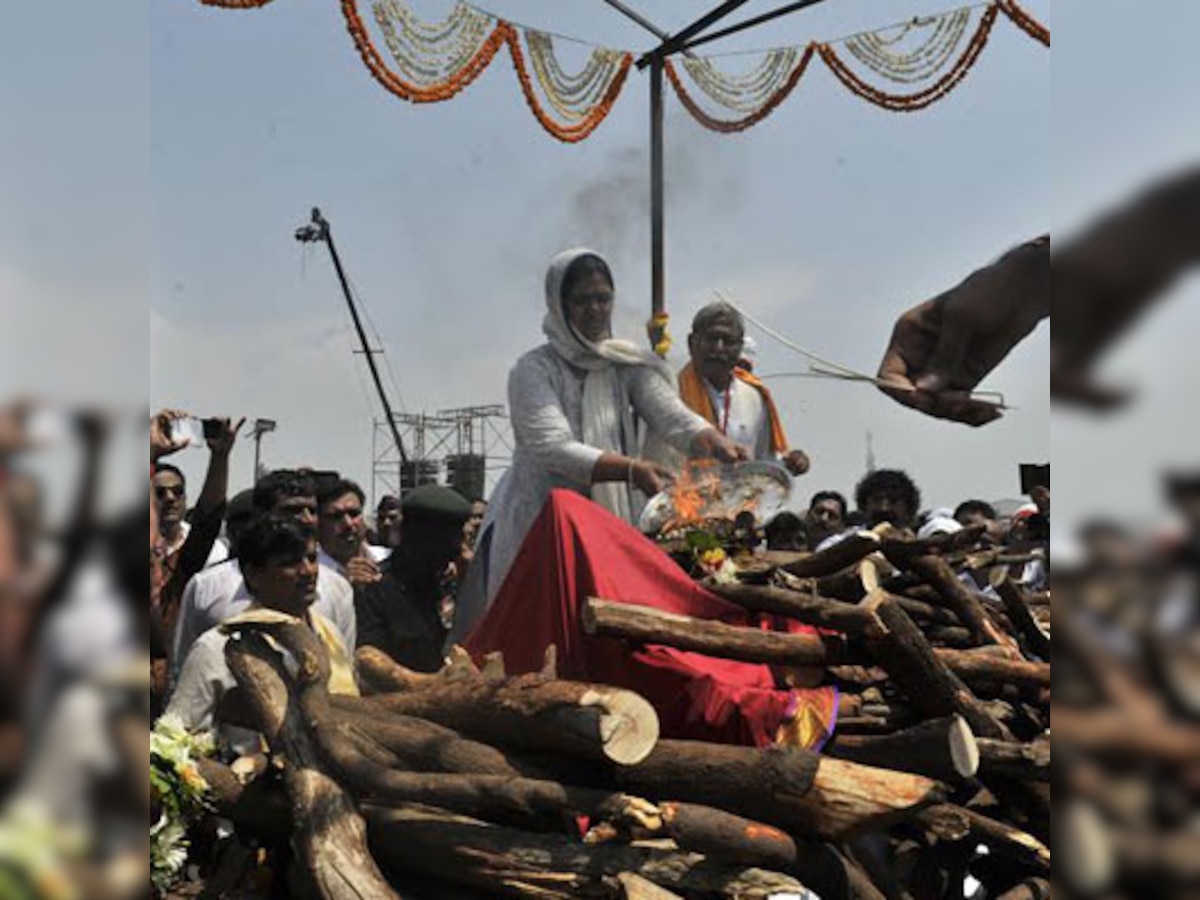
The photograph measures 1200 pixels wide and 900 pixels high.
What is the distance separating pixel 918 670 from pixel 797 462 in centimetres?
214

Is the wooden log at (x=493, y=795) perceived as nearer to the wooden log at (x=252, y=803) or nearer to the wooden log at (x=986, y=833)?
the wooden log at (x=252, y=803)

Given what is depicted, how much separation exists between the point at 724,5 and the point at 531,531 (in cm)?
663

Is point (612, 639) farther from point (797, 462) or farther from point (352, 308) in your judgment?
point (352, 308)

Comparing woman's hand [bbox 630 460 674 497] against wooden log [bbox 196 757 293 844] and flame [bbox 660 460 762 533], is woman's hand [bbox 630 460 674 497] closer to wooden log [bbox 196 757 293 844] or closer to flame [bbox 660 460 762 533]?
flame [bbox 660 460 762 533]

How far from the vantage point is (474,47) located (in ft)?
29.8

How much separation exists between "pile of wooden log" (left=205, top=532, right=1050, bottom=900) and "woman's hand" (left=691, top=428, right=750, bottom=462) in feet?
3.77

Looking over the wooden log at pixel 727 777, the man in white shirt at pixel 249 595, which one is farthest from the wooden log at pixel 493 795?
the man in white shirt at pixel 249 595

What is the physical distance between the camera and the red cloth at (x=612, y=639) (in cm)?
313

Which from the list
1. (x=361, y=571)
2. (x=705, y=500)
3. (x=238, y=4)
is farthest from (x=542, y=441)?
(x=238, y=4)

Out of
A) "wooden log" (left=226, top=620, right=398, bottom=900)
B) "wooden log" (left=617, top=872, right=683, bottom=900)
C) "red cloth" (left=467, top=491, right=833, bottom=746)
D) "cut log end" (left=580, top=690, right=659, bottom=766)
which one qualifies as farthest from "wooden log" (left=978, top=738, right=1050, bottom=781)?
"wooden log" (left=226, top=620, right=398, bottom=900)

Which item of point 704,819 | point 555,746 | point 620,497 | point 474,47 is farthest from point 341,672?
point 474,47

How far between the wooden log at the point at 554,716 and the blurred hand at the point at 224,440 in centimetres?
Result: 108

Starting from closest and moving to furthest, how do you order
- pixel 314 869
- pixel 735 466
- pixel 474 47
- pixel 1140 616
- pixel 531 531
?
pixel 1140 616
pixel 314 869
pixel 531 531
pixel 735 466
pixel 474 47

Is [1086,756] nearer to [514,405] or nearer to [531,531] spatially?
[531,531]
